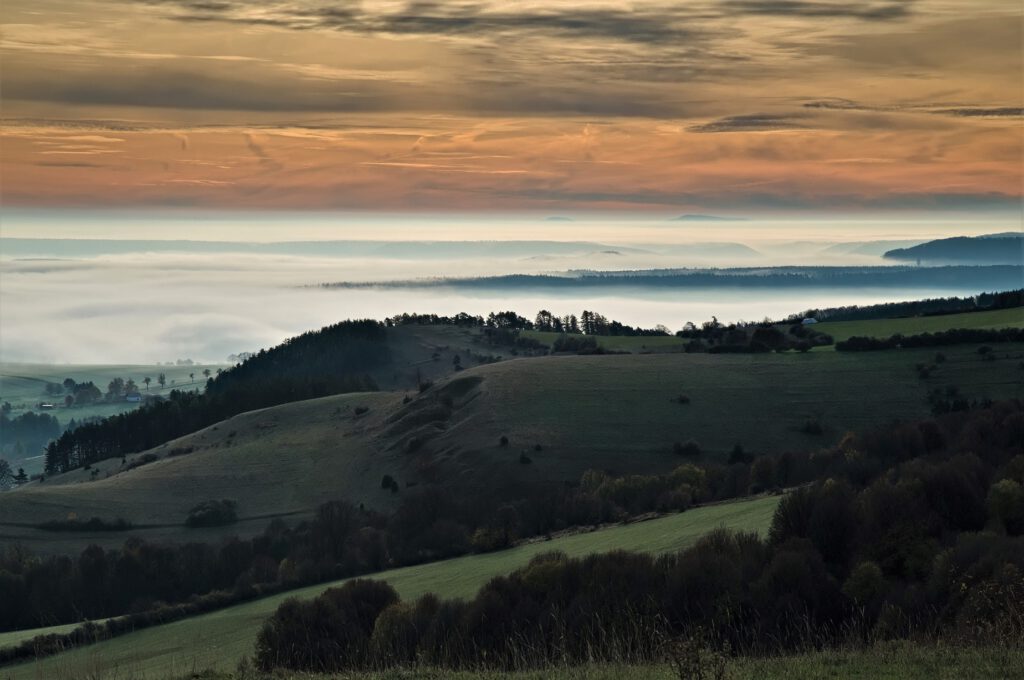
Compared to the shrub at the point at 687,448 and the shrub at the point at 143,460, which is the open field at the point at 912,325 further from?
the shrub at the point at 143,460

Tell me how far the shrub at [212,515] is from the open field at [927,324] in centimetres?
5802

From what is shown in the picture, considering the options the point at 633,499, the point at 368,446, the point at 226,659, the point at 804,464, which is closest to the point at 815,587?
the point at 226,659

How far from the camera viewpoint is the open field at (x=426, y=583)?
124 ft

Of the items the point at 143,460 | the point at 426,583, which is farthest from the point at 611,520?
the point at 143,460

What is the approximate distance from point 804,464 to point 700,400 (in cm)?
2774

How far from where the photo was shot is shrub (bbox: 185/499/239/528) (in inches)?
3455

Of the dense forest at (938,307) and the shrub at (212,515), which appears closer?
the shrub at (212,515)

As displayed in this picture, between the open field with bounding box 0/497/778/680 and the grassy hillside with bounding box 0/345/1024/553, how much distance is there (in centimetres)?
2671

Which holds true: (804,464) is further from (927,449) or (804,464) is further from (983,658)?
(983,658)

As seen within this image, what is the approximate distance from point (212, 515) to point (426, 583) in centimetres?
4719

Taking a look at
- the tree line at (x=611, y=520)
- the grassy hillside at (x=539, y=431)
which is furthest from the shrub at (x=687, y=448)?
the tree line at (x=611, y=520)

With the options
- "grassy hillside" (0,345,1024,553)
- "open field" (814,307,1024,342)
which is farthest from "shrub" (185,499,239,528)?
"open field" (814,307,1024,342)

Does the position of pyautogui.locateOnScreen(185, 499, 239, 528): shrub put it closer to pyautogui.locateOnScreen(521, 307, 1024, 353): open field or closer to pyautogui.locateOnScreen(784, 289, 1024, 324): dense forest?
pyautogui.locateOnScreen(521, 307, 1024, 353): open field

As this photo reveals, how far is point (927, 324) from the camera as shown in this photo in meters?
109
